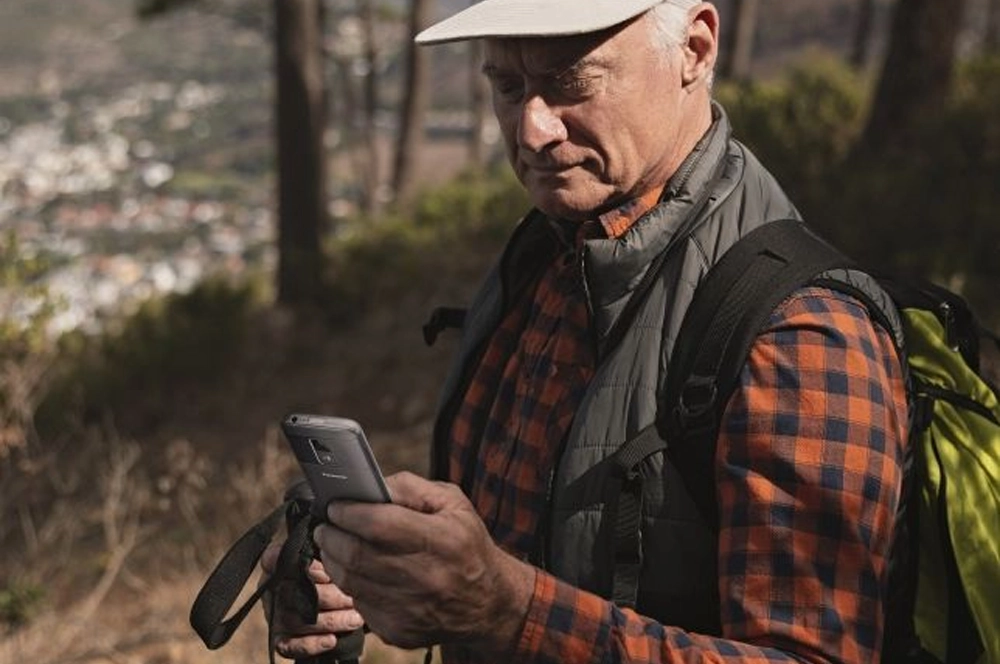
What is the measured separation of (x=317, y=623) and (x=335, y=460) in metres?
0.51

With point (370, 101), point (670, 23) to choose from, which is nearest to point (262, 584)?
point (670, 23)

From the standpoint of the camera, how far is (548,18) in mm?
1608

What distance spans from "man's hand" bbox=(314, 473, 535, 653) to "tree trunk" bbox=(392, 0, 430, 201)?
1292cm

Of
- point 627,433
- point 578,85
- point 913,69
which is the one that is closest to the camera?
point 627,433

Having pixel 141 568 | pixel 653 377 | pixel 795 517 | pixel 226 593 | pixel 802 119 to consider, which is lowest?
pixel 141 568

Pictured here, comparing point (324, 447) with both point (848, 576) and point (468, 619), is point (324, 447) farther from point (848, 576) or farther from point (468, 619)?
point (848, 576)

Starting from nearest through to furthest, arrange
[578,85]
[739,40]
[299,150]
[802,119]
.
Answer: [578,85], [802,119], [299,150], [739,40]

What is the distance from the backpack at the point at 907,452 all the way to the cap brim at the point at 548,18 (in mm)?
322

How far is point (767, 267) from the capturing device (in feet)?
4.98

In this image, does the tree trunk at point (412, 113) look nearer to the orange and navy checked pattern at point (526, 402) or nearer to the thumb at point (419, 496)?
the orange and navy checked pattern at point (526, 402)

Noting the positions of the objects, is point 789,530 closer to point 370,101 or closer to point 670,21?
point 670,21

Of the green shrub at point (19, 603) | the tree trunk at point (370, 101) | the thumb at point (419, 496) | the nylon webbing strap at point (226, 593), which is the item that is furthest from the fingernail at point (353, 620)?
the tree trunk at point (370, 101)

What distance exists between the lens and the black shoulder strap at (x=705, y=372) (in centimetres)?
146

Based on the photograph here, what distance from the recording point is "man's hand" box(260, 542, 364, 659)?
70.4 inches
